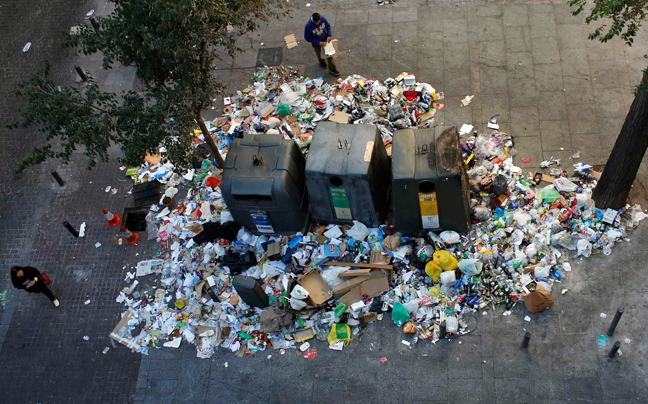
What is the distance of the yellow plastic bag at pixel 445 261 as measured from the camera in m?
7.62

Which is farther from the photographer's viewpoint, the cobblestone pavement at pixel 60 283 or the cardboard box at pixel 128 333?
the cardboard box at pixel 128 333

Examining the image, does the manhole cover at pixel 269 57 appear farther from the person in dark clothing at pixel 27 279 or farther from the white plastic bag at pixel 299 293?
the person in dark clothing at pixel 27 279

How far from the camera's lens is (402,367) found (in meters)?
7.27

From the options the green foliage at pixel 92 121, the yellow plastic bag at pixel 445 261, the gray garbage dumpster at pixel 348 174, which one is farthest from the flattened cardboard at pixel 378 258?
the green foliage at pixel 92 121

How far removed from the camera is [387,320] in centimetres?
768

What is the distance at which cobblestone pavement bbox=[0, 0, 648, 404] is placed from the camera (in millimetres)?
7078

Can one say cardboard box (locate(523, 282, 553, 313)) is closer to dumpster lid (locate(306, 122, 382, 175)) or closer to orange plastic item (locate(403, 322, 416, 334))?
orange plastic item (locate(403, 322, 416, 334))

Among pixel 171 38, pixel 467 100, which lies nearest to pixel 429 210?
pixel 467 100

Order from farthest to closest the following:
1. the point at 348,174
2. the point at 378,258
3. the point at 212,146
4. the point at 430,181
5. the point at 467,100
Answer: the point at 467,100
the point at 212,146
the point at 378,258
the point at 348,174
the point at 430,181

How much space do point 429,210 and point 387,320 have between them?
5.72 feet

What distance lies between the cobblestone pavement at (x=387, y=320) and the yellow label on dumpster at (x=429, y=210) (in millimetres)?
1621

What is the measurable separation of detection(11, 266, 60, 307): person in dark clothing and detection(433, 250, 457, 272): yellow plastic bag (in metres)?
6.28

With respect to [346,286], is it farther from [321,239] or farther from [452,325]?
[452,325]

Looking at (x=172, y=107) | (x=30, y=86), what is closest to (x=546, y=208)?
(x=172, y=107)
